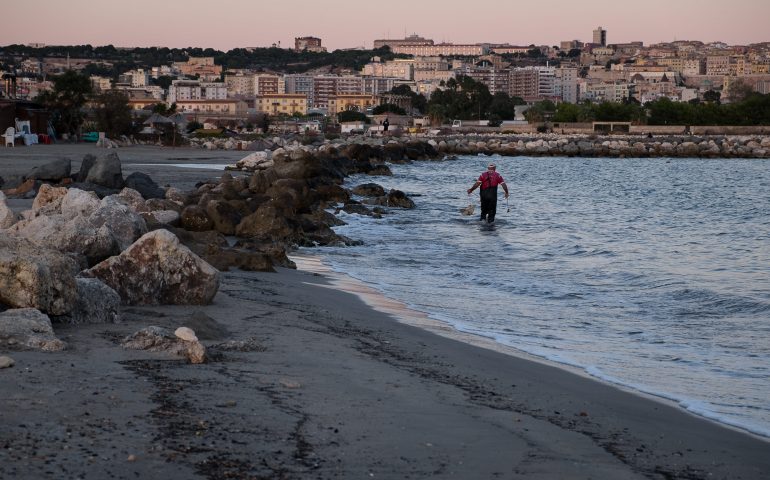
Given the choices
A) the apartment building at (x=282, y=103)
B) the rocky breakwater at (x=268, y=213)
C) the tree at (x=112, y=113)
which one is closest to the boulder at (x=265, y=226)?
the rocky breakwater at (x=268, y=213)

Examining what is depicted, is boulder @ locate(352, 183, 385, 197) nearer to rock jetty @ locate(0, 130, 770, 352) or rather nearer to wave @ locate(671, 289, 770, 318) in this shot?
rock jetty @ locate(0, 130, 770, 352)

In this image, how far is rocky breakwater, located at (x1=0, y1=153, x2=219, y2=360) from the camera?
270 inches

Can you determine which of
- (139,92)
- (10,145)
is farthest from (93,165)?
(139,92)

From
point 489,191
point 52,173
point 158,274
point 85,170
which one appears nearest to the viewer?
point 158,274

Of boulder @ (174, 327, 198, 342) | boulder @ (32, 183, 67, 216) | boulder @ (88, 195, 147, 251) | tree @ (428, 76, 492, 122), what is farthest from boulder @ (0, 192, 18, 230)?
tree @ (428, 76, 492, 122)

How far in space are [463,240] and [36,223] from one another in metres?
11.3

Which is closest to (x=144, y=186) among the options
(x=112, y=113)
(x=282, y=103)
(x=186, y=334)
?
(x=186, y=334)

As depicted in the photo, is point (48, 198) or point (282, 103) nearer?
point (48, 198)

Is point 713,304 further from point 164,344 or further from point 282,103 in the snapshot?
point 282,103

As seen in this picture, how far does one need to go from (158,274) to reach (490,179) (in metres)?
14.8

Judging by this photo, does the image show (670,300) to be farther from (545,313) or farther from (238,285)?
(238,285)

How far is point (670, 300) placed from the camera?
12750 millimetres

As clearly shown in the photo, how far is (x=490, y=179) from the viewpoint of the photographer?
2269 cm

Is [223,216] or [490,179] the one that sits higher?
[490,179]
